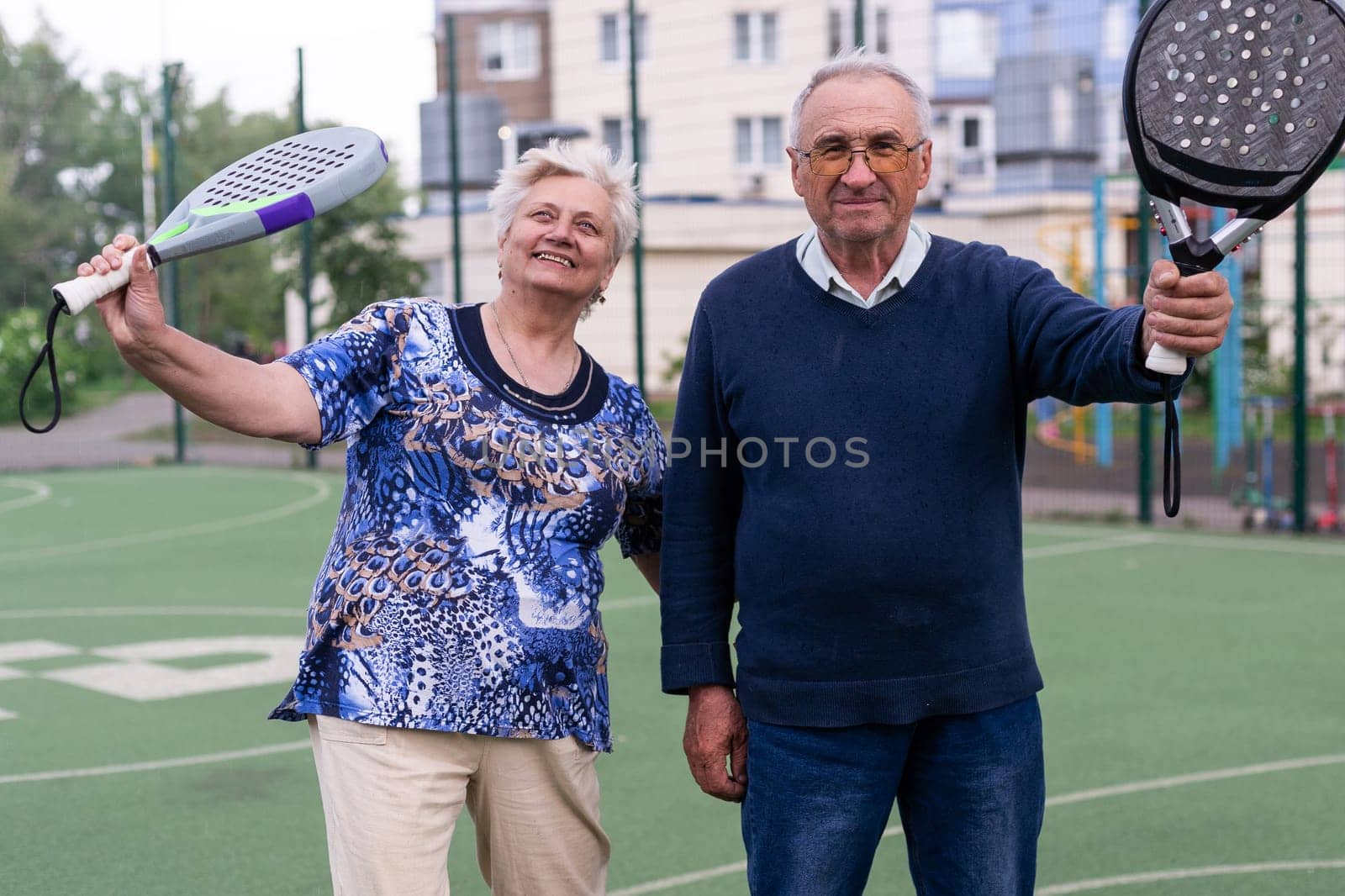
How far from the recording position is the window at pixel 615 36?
115 ft

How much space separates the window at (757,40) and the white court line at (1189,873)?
32.7 metres

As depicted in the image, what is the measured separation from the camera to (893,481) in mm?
2898

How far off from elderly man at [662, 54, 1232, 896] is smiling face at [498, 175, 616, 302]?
0.48 metres

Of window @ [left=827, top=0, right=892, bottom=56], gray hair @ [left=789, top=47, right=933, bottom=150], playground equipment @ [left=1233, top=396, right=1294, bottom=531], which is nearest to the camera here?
gray hair @ [left=789, top=47, right=933, bottom=150]

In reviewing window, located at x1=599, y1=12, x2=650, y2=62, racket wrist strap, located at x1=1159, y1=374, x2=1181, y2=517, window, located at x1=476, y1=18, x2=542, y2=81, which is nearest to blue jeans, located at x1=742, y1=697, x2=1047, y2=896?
racket wrist strap, located at x1=1159, y1=374, x2=1181, y2=517

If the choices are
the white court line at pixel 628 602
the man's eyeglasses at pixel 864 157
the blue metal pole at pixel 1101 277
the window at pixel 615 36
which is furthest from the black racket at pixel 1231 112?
the window at pixel 615 36

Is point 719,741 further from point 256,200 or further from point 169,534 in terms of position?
point 169,534

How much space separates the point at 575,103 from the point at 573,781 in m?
34.5

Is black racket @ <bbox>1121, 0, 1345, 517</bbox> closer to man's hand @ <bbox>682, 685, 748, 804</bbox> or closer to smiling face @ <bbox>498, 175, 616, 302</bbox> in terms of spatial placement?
man's hand @ <bbox>682, 685, 748, 804</bbox>

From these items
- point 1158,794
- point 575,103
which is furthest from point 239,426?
point 575,103

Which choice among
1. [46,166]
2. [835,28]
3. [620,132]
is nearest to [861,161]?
[620,132]

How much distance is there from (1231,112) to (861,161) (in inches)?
26.1

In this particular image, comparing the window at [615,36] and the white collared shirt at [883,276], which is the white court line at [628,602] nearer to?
the white collared shirt at [883,276]

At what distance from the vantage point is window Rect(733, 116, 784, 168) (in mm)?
35500
